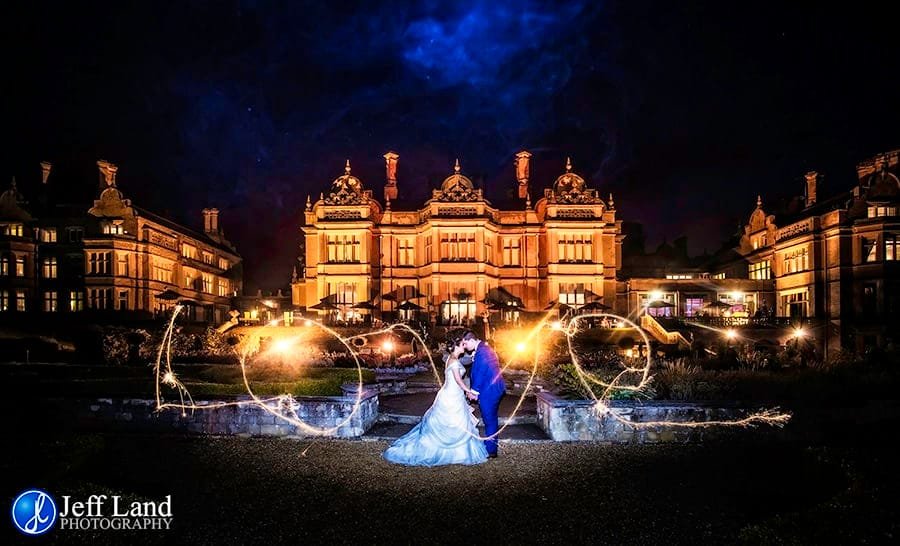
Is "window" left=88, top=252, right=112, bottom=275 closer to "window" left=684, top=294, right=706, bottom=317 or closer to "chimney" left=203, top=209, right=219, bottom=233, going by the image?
"chimney" left=203, top=209, right=219, bottom=233

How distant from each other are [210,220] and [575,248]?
46464 millimetres

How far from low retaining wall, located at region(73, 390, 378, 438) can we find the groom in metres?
3.67

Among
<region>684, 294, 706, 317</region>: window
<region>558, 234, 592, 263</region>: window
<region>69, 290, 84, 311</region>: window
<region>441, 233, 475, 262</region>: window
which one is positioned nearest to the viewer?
<region>441, 233, 475, 262</region>: window


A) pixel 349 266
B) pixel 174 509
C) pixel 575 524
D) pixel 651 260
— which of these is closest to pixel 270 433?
pixel 174 509

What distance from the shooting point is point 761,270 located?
56.9m

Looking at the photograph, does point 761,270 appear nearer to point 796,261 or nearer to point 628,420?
point 796,261

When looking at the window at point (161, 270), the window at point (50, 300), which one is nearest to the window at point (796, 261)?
the window at point (161, 270)

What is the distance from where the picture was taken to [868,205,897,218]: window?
44.0m

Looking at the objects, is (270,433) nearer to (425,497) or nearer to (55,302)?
(425,497)

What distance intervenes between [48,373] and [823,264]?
53.2 m

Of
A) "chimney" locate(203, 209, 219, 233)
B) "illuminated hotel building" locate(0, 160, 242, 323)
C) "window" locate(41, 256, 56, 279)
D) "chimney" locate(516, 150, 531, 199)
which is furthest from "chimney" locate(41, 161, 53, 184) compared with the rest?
"chimney" locate(516, 150, 531, 199)

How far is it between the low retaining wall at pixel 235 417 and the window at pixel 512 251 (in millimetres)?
37674

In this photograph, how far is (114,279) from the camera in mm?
48781

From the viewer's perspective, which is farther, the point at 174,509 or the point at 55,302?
the point at 55,302
